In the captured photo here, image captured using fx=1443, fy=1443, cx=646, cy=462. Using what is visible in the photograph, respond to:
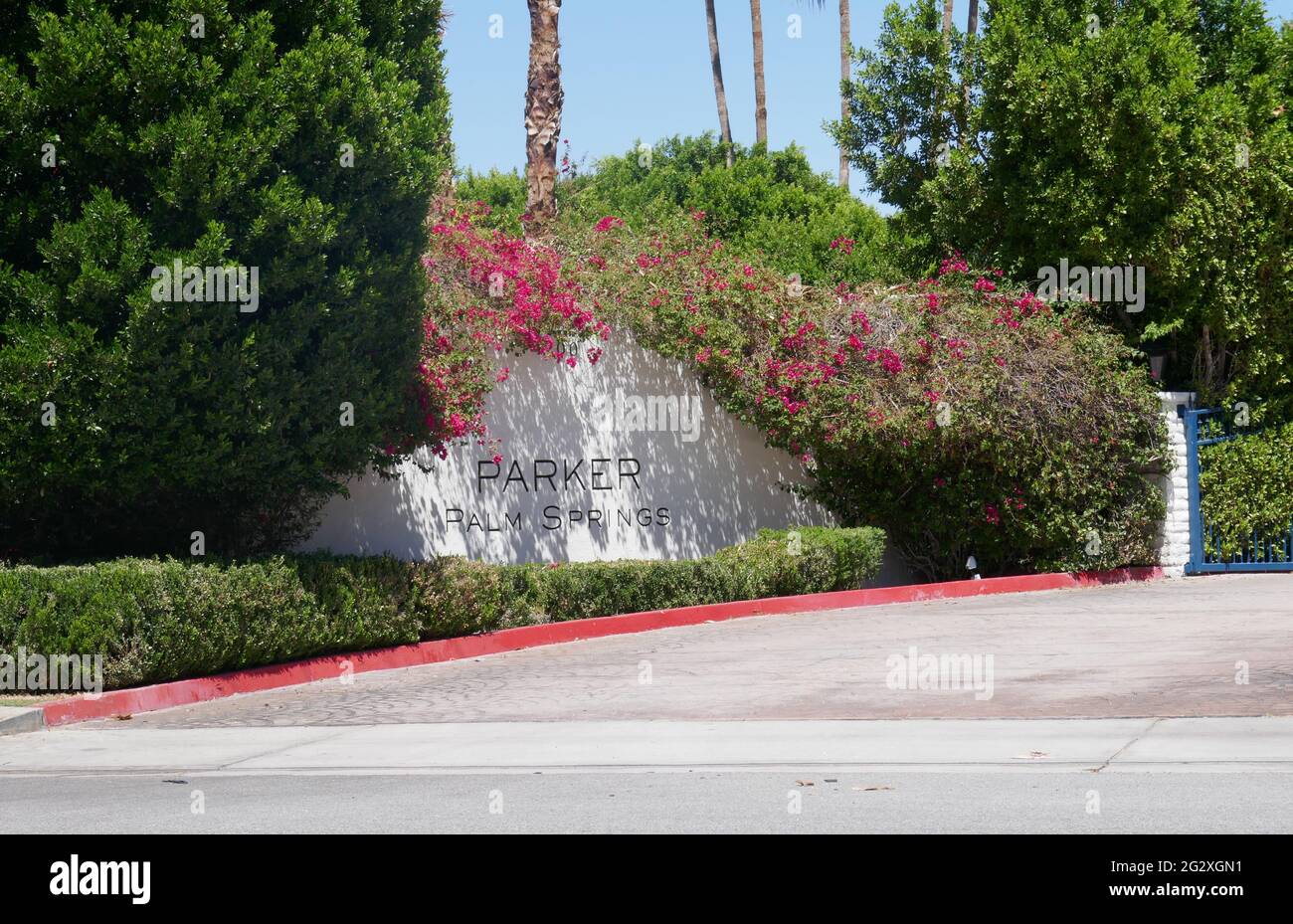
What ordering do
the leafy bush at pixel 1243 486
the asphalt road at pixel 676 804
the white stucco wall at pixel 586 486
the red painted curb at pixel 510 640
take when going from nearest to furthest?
the asphalt road at pixel 676 804, the red painted curb at pixel 510 640, the white stucco wall at pixel 586 486, the leafy bush at pixel 1243 486

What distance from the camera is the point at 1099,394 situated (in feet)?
66.2

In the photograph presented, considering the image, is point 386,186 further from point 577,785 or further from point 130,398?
point 577,785

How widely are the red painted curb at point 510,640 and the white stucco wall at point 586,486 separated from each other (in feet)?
5.85

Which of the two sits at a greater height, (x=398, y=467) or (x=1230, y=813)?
(x=398, y=467)

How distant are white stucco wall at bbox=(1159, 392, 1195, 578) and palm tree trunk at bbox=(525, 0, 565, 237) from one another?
370 inches

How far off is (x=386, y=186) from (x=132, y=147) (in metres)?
2.40

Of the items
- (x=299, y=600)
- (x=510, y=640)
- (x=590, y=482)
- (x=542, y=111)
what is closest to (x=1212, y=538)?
(x=590, y=482)

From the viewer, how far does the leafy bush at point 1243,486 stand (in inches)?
835

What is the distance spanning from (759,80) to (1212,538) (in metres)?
27.5

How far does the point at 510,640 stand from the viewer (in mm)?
14859

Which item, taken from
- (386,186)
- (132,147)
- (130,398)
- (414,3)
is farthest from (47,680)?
(414,3)

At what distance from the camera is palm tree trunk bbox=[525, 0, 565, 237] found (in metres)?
19.7

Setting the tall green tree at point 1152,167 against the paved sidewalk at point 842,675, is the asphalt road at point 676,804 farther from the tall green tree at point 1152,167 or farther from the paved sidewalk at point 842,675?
the tall green tree at point 1152,167

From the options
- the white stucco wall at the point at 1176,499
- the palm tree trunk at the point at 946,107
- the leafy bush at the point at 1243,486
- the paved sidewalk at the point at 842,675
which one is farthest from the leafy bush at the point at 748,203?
the paved sidewalk at the point at 842,675
